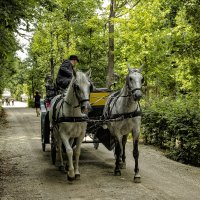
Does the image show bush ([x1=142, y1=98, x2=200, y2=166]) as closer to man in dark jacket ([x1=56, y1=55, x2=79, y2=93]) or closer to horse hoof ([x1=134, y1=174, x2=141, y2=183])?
horse hoof ([x1=134, y1=174, x2=141, y2=183])

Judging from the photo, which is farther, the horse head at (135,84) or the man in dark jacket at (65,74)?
the man in dark jacket at (65,74)

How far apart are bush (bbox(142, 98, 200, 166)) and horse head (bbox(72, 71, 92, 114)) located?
4.94 m

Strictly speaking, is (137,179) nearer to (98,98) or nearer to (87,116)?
(87,116)

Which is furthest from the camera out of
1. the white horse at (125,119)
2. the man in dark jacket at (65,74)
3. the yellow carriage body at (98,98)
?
the yellow carriage body at (98,98)

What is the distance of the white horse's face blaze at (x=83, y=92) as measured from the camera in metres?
7.57

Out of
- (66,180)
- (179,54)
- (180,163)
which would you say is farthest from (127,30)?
(66,180)

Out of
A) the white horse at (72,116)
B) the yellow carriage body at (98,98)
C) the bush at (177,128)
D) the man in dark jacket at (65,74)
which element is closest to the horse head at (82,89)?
the white horse at (72,116)

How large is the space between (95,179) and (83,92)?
2.19 meters

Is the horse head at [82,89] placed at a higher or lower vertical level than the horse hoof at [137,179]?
higher

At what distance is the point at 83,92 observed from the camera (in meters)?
7.64

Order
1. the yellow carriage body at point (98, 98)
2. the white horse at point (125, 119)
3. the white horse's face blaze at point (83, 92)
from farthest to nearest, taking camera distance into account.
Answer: the yellow carriage body at point (98, 98) → the white horse at point (125, 119) → the white horse's face blaze at point (83, 92)

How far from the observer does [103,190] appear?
754 centimetres

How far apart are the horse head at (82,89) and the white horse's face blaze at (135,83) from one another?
3.18 feet

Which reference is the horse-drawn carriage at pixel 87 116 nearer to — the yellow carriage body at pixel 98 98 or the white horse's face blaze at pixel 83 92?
the white horse's face blaze at pixel 83 92
